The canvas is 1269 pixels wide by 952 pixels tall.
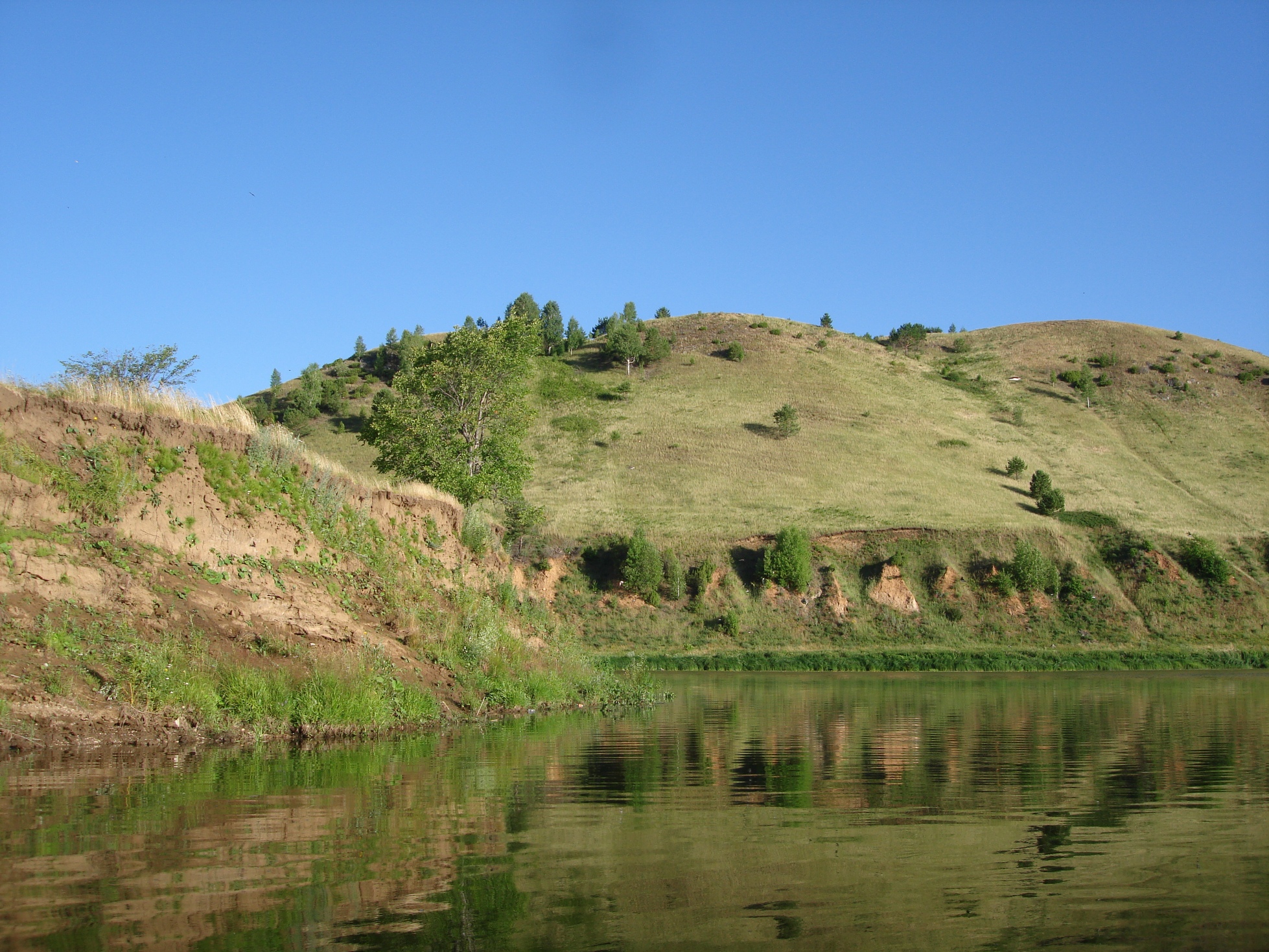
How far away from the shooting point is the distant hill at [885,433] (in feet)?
251

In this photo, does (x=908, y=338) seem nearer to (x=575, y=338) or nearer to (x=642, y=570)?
(x=575, y=338)

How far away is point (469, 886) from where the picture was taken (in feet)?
25.0

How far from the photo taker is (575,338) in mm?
123938

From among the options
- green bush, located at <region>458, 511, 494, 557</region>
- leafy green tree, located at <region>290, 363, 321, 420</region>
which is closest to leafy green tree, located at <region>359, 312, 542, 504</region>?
green bush, located at <region>458, 511, 494, 557</region>

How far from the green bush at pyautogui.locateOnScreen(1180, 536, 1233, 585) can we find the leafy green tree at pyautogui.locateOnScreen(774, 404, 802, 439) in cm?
3172

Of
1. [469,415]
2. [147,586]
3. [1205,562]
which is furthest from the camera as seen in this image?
[1205,562]

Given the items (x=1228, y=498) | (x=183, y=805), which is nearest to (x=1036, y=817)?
(x=183, y=805)

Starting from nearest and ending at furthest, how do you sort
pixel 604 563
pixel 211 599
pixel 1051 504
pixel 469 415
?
pixel 211 599, pixel 469 415, pixel 604 563, pixel 1051 504

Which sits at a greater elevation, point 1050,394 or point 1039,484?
point 1050,394

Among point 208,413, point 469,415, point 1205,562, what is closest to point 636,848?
point 208,413

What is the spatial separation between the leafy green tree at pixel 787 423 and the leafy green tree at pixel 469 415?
48751mm

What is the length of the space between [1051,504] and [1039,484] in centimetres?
274

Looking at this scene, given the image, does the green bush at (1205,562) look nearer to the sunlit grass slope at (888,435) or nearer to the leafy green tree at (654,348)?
the sunlit grass slope at (888,435)

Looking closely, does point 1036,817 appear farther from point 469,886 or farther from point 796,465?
point 796,465
